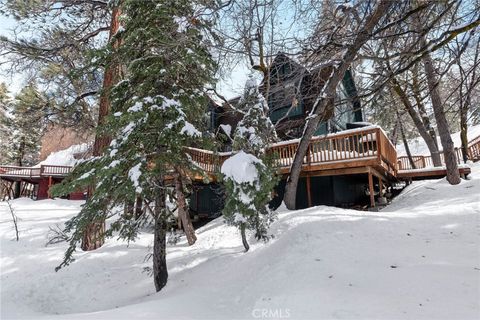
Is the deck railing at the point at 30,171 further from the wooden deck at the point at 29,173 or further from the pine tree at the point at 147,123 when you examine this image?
the pine tree at the point at 147,123

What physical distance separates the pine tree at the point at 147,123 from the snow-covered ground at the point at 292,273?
1341 millimetres

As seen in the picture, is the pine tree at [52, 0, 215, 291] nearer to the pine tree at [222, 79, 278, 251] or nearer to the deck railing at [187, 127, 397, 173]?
the pine tree at [222, 79, 278, 251]

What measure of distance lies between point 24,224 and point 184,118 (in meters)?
10.7

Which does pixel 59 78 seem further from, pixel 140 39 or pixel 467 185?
pixel 467 185

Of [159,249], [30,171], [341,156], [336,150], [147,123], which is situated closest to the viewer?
[147,123]

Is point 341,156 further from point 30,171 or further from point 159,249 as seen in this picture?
point 30,171

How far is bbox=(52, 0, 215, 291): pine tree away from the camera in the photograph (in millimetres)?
5336

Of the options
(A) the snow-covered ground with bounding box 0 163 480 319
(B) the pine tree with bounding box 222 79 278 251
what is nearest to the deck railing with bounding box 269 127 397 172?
(A) the snow-covered ground with bounding box 0 163 480 319

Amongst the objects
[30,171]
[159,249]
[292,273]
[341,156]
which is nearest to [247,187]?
[292,273]

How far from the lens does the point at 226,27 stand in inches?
175

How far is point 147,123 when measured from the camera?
547cm

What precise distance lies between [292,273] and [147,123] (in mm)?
3596

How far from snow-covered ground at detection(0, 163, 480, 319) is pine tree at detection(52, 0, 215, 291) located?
134 centimetres

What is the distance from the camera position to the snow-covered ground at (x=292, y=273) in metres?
3.57
